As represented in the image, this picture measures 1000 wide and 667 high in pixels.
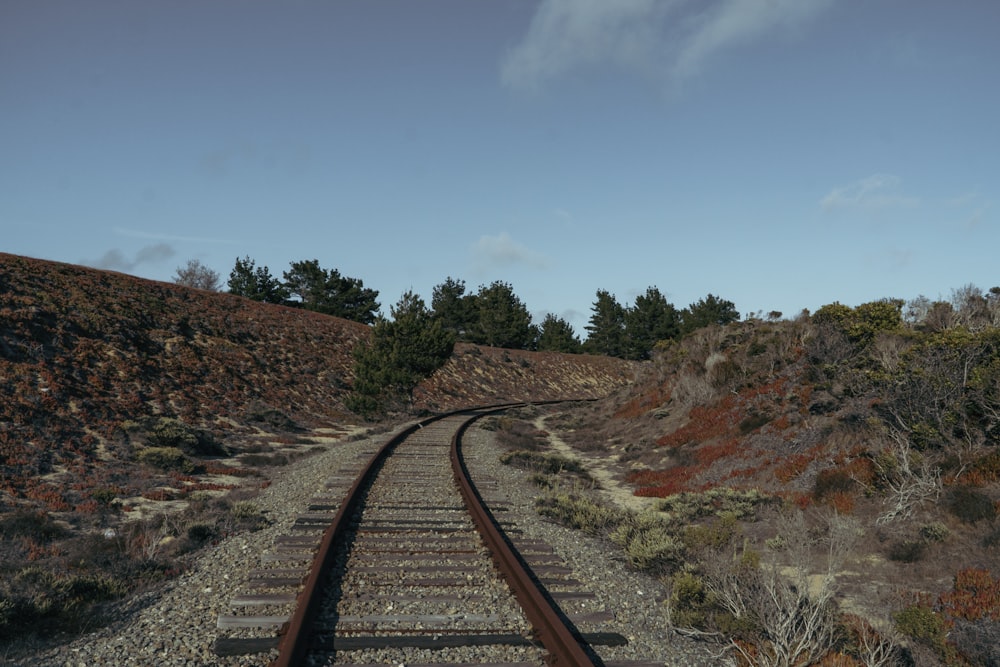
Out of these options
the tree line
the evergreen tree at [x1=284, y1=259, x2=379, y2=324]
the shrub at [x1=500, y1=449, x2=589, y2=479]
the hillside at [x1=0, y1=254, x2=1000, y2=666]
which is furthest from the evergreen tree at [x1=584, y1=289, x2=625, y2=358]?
the shrub at [x1=500, y1=449, x2=589, y2=479]

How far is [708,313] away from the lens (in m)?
68.3

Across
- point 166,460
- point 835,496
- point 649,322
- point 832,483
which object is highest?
point 649,322

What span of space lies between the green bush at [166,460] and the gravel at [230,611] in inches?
247

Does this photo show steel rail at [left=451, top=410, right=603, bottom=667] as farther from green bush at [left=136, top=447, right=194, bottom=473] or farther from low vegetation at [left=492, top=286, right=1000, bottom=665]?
green bush at [left=136, top=447, right=194, bottom=473]

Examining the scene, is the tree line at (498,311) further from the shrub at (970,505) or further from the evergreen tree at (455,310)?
the shrub at (970,505)

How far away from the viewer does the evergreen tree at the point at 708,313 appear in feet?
221

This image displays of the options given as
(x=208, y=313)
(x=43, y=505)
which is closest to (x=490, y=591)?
(x=43, y=505)

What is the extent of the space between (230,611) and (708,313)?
67.9 m

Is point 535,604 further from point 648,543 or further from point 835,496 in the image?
point 835,496

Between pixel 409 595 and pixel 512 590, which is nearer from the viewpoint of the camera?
pixel 409 595

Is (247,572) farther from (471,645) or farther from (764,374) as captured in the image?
(764,374)

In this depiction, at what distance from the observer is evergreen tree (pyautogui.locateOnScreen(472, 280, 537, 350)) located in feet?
238

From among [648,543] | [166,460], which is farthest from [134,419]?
[648,543]

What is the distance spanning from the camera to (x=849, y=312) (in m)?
18.3
